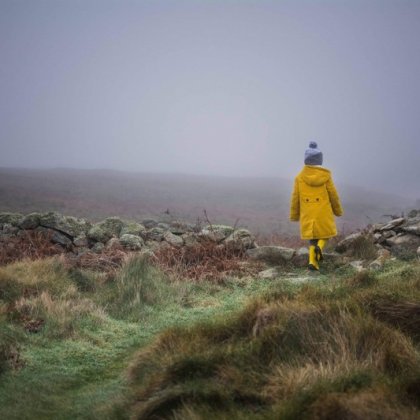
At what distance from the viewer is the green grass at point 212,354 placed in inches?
154

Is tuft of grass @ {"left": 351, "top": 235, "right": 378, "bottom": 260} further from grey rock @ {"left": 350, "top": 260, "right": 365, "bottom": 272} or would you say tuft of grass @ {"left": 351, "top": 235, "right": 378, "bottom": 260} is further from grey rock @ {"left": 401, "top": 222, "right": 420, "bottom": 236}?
grey rock @ {"left": 401, "top": 222, "right": 420, "bottom": 236}

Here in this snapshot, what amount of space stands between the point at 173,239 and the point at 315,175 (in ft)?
11.5

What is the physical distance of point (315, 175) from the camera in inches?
415

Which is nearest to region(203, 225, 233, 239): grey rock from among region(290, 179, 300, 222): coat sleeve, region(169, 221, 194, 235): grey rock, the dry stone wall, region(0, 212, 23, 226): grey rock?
the dry stone wall

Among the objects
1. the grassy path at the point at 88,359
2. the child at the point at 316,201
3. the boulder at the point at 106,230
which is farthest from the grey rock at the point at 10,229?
the child at the point at 316,201

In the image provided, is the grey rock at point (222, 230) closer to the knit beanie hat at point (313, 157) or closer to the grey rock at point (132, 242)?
the grey rock at point (132, 242)

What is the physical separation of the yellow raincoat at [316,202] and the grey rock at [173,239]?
2790mm

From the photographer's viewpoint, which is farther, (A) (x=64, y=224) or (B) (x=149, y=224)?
(B) (x=149, y=224)

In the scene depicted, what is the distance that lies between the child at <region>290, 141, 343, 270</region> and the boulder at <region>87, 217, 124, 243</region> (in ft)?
14.6

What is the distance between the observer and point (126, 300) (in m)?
8.01

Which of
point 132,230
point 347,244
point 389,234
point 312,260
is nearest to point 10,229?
point 132,230

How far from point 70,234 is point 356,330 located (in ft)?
29.5

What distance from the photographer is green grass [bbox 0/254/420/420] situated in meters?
A: 3.92

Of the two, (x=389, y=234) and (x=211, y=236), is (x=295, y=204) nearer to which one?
(x=211, y=236)
